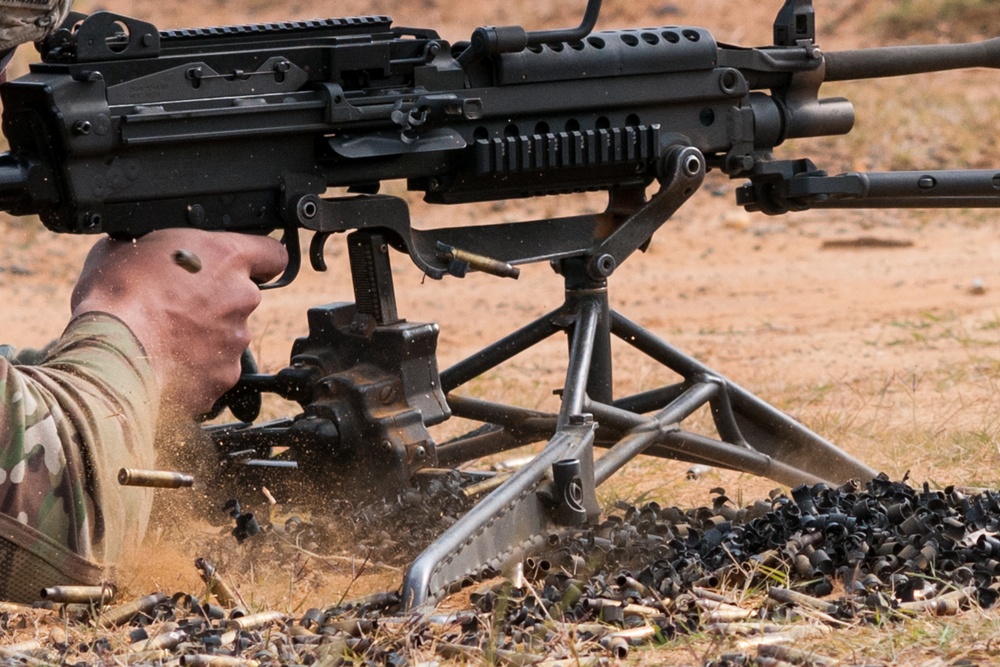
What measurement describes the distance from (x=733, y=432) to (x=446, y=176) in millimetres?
1311

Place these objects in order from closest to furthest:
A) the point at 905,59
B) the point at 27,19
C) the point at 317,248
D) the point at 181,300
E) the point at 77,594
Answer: the point at 27,19 → the point at 77,594 → the point at 181,300 → the point at 317,248 → the point at 905,59

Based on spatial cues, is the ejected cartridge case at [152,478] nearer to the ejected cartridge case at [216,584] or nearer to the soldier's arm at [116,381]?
the soldier's arm at [116,381]

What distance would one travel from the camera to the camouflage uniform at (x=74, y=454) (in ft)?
10.3

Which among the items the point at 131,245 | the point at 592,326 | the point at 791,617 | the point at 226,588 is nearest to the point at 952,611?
the point at 791,617

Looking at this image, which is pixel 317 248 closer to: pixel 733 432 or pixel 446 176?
pixel 446 176

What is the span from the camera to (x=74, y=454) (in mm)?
3205

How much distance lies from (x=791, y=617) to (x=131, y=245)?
1774 millimetres

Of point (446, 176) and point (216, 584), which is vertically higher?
point (446, 176)

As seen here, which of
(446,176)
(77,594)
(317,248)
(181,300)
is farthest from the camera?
(446,176)

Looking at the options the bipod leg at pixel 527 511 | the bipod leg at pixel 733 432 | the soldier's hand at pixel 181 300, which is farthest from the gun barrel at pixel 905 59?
the soldier's hand at pixel 181 300

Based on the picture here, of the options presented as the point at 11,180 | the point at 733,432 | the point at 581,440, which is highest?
the point at 11,180

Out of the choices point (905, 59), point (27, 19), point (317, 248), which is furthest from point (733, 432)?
point (27, 19)

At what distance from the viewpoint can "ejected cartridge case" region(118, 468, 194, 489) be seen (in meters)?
3.28

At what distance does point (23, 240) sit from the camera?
33.7 feet
